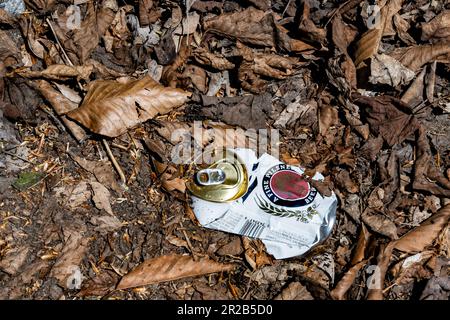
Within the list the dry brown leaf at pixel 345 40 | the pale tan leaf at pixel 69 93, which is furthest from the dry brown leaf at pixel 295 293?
the pale tan leaf at pixel 69 93

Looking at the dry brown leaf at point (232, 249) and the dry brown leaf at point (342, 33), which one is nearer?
the dry brown leaf at point (232, 249)

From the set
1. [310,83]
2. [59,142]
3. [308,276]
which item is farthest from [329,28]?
[59,142]

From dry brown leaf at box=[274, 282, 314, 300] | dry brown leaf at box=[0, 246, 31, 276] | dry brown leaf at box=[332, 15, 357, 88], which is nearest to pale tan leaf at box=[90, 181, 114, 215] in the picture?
dry brown leaf at box=[0, 246, 31, 276]

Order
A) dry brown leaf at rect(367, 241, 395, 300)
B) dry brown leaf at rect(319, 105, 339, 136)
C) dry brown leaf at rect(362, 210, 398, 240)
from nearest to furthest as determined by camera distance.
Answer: dry brown leaf at rect(367, 241, 395, 300)
dry brown leaf at rect(362, 210, 398, 240)
dry brown leaf at rect(319, 105, 339, 136)

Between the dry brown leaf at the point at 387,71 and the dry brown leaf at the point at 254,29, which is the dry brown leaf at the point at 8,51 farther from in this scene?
the dry brown leaf at the point at 387,71

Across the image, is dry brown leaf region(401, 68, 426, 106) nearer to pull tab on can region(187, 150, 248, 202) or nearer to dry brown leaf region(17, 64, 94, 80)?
pull tab on can region(187, 150, 248, 202)
